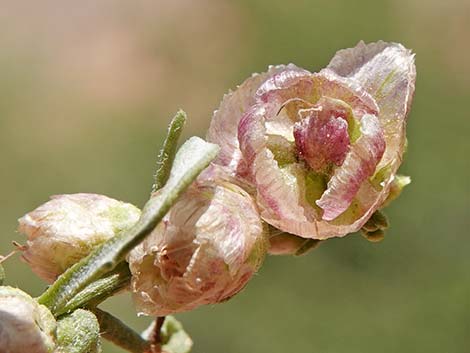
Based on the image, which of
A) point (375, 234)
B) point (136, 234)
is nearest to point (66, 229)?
point (136, 234)

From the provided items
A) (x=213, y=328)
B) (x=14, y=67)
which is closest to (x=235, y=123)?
(x=213, y=328)

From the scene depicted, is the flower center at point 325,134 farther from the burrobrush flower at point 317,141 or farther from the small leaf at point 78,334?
the small leaf at point 78,334

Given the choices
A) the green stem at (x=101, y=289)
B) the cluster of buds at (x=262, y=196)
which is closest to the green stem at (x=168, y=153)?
the cluster of buds at (x=262, y=196)

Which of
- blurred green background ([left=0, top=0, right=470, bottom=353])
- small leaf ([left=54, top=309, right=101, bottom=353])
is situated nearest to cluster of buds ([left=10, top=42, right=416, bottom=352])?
small leaf ([left=54, top=309, right=101, bottom=353])

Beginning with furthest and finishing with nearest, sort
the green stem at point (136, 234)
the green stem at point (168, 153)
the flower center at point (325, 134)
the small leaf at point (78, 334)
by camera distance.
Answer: the flower center at point (325, 134)
the green stem at point (168, 153)
the small leaf at point (78, 334)
the green stem at point (136, 234)

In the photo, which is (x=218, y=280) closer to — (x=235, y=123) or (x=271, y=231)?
(x=271, y=231)

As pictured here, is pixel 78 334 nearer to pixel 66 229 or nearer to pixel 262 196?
pixel 66 229

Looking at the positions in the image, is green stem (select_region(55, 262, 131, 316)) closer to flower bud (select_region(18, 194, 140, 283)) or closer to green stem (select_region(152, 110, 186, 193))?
flower bud (select_region(18, 194, 140, 283))
